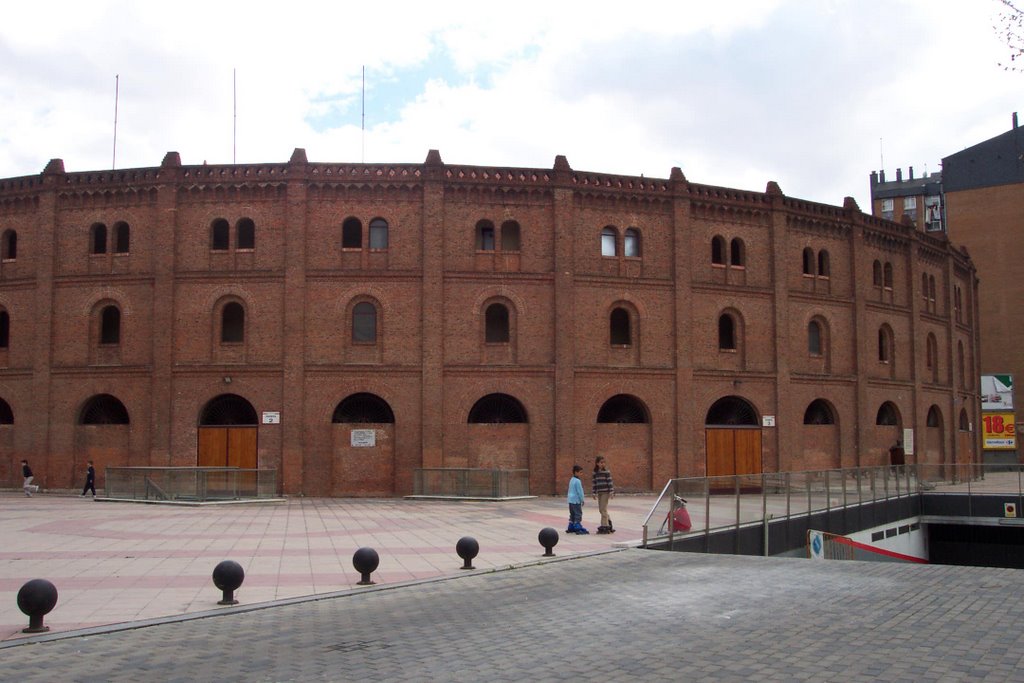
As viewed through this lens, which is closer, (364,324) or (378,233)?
(364,324)

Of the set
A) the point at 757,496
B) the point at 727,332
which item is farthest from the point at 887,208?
the point at 757,496

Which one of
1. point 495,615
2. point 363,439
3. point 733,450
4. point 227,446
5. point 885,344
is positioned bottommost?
point 495,615

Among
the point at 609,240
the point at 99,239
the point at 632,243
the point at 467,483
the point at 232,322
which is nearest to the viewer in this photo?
the point at 467,483

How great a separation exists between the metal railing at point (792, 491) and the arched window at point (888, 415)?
6.97 meters

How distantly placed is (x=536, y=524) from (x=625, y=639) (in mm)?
12505

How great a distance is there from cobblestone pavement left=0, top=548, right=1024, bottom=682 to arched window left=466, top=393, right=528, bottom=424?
17.6 metres

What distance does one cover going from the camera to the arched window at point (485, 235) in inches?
1273

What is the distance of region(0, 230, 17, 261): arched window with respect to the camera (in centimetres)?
3375

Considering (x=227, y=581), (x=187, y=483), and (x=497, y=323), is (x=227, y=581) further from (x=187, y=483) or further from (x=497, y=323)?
(x=497, y=323)

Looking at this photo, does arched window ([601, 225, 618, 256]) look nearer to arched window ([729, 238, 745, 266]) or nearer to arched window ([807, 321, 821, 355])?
arched window ([729, 238, 745, 266])

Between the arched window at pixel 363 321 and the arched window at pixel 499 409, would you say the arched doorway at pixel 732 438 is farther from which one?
the arched window at pixel 363 321

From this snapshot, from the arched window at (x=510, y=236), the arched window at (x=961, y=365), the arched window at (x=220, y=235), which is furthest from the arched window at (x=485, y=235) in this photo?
the arched window at (x=961, y=365)

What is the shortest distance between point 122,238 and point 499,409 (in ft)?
48.0

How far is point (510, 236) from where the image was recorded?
3269cm
